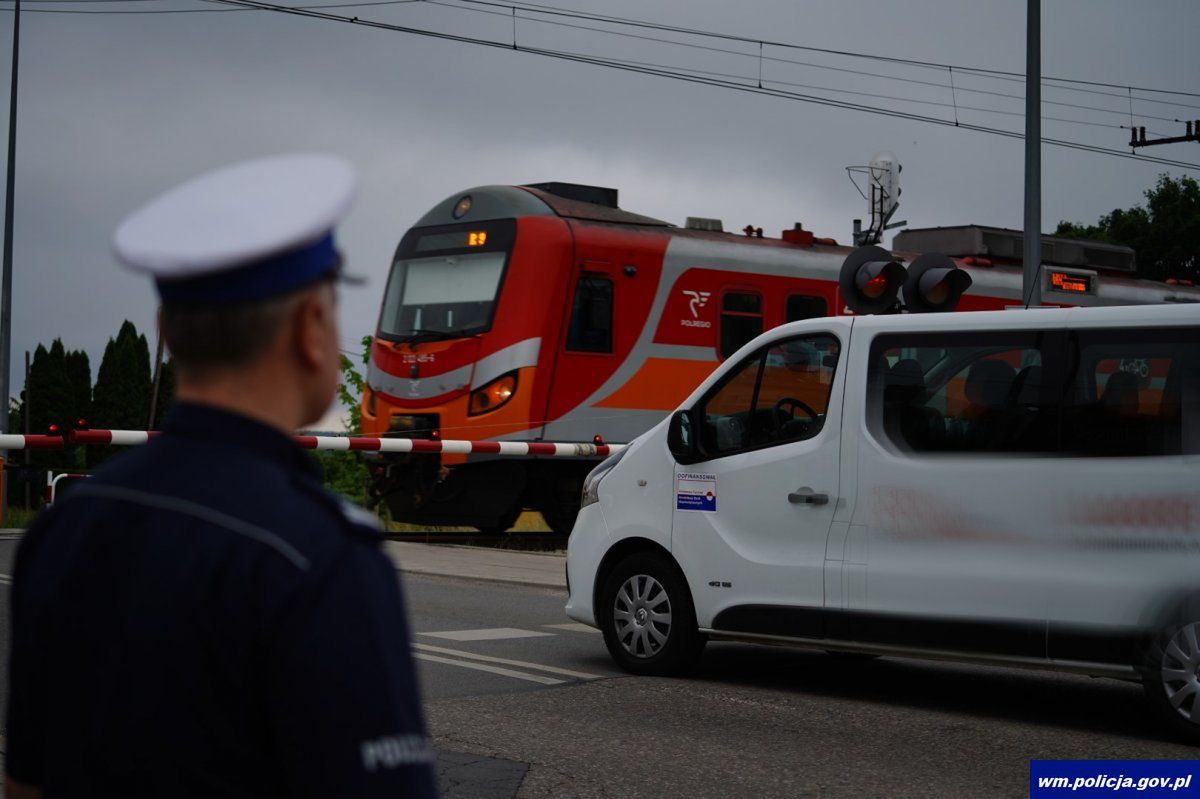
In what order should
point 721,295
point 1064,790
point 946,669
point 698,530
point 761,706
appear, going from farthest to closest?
point 721,295
point 946,669
point 698,530
point 761,706
point 1064,790

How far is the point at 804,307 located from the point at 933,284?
9.40m

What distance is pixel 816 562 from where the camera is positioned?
8.30m

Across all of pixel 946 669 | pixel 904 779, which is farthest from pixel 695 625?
pixel 904 779

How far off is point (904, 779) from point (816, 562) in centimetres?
201

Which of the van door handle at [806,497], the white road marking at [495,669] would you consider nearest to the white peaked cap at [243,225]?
the van door handle at [806,497]

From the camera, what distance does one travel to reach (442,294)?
19.9 m

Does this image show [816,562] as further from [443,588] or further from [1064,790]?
[443,588]

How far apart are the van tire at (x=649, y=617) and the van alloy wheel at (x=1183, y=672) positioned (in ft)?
8.72

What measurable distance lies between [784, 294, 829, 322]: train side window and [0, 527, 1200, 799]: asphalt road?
35.9 feet

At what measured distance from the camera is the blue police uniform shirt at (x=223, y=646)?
1.48m

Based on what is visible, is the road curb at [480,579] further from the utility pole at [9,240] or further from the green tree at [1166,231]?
the green tree at [1166,231]

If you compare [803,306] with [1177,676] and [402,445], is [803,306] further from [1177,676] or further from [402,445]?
[1177,676]

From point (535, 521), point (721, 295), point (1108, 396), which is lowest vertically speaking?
point (535, 521)

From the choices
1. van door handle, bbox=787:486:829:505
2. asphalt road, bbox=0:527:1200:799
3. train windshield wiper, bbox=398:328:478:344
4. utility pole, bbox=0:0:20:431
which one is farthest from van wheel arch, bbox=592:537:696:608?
utility pole, bbox=0:0:20:431
